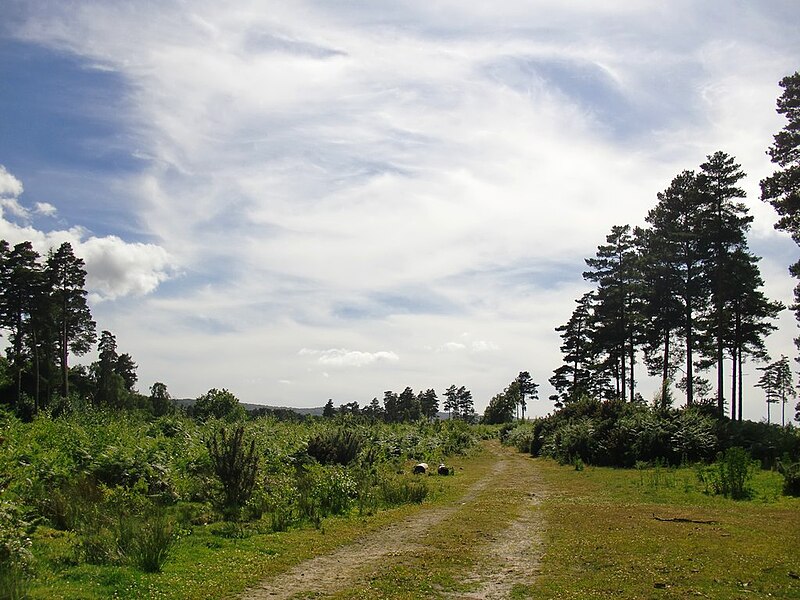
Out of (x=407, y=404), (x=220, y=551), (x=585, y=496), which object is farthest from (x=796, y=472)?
(x=407, y=404)

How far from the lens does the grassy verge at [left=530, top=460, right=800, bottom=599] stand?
26.5ft

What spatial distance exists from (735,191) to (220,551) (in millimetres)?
34448

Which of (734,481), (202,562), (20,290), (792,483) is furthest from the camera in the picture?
(20,290)

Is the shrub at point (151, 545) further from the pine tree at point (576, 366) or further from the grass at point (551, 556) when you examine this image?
the pine tree at point (576, 366)

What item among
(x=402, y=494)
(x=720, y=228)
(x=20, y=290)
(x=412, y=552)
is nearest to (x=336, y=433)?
(x=402, y=494)

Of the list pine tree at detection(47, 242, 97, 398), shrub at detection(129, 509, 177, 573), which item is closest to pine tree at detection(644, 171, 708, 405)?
shrub at detection(129, 509, 177, 573)

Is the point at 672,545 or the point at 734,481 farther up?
the point at 734,481

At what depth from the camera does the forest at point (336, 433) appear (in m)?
11.1

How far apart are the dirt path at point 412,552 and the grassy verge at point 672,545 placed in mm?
459

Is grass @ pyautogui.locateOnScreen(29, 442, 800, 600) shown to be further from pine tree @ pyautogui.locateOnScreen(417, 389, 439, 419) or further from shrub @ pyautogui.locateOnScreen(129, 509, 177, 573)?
pine tree @ pyautogui.locateOnScreen(417, 389, 439, 419)

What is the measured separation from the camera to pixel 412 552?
10523 millimetres

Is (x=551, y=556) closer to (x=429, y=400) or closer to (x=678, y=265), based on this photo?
(x=678, y=265)

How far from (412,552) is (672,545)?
15.3ft

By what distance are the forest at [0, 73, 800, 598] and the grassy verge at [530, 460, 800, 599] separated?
6.80ft
